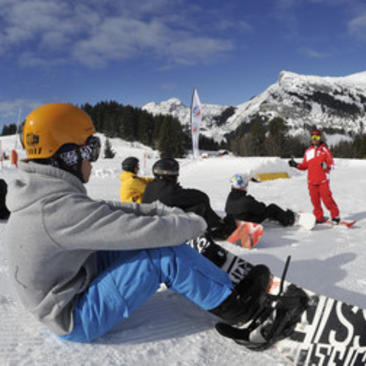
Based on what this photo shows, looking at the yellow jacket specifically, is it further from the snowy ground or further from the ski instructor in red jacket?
the ski instructor in red jacket

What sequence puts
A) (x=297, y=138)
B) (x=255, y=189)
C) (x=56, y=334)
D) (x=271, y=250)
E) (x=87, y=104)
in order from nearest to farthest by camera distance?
1. (x=56, y=334)
2. (x=271, y=250)
3. (x=255, y=189)
4. (x=297, y=138)
5. (x=87, y=104)

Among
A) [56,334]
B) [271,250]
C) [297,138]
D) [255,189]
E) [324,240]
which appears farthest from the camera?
[297,138]

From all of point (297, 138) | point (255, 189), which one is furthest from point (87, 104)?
point (255, 189)

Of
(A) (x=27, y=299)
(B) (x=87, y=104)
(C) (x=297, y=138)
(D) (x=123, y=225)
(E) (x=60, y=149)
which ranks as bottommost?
(A) (x=27, y=299)

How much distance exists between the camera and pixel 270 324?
1.70m

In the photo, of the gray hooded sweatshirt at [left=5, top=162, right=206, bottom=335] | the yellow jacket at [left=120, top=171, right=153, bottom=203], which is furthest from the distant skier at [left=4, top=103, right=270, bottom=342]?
the yellow jacket at [left=120, top=171, right=153, bottom=203]

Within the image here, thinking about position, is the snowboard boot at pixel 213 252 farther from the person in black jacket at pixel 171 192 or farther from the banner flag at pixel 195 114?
the banner flag at pixel 195 114

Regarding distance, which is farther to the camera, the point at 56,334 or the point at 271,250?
the point at 271,250

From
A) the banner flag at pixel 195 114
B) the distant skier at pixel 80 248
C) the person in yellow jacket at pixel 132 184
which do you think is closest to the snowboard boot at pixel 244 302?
the distant skier at pixel 80 248

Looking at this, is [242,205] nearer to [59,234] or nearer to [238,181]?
[238,181]

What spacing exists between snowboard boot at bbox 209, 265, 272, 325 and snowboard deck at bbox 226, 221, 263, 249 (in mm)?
2005

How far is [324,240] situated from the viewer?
4.31 meters

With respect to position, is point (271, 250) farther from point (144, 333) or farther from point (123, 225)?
point (123, 225)

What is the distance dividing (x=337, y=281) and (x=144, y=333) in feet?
6.27
